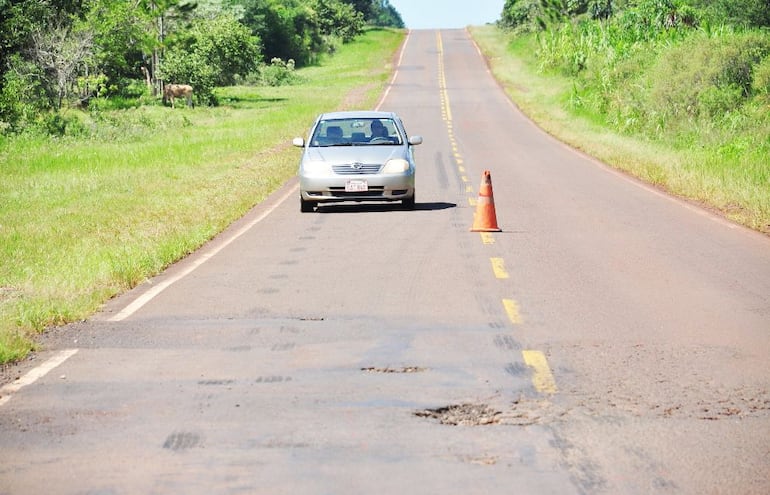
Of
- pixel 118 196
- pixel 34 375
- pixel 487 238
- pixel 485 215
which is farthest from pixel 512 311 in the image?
pixel 118 196

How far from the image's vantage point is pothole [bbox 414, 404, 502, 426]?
21.9ft

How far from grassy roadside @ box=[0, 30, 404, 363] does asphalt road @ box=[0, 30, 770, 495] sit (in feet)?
1.56

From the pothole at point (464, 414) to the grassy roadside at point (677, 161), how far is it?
11.0 meters

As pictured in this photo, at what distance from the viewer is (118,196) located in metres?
22.0

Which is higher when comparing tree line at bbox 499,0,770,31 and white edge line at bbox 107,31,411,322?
tree line at bbox 499,0,770,31

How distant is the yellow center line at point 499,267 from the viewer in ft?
40.2

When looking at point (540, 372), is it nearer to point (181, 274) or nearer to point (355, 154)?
point (181, 274)

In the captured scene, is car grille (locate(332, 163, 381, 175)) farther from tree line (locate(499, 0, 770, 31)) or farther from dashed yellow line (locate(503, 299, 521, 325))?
tree line (locate(499, 0, 770, 31))

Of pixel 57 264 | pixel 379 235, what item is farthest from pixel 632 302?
pixel 57 264

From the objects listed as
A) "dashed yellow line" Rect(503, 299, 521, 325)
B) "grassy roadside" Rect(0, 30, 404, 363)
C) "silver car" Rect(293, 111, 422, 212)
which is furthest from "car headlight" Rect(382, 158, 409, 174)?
"dashed yellow line" Rect(503, 299, 521, 325)

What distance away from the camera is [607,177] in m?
25.9

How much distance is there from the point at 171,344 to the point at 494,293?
343cm

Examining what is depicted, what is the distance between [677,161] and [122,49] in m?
31.8

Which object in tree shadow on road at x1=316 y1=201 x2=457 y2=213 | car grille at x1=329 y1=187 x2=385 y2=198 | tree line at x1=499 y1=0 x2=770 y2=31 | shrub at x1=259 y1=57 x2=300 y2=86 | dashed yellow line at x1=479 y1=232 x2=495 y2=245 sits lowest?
shrub at x1=259 y1=57 x2=300 y2=86
